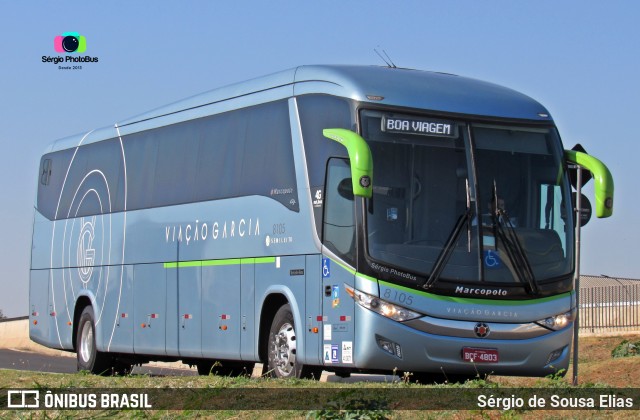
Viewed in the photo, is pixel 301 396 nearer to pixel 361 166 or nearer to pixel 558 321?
pixel 361 166

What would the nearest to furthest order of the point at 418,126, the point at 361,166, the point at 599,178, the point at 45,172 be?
the point at 361,166 → the point at 418,126 → the point at 599,178 → the point at 45,172

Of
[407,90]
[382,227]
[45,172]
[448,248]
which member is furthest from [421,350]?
[45,172]

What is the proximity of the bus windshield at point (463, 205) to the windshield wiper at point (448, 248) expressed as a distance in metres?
0.01

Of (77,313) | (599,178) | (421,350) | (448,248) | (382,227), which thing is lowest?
(421,350)

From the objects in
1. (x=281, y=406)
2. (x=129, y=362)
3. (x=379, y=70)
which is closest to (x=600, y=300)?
(x=129, y=362)

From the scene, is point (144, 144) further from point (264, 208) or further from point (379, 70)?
point (379, 70)

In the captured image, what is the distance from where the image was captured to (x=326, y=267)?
16.3 meters

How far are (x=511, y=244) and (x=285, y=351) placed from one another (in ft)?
11.4

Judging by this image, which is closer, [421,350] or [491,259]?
[421,350]

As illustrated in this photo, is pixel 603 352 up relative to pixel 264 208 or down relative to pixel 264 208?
down

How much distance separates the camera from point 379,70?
1725 cm

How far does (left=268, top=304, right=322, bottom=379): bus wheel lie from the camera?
17172 millimetres

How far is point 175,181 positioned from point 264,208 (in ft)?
11.8

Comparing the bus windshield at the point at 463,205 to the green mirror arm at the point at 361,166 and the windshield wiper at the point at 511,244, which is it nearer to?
the windshield wiper at the point at 511,244
